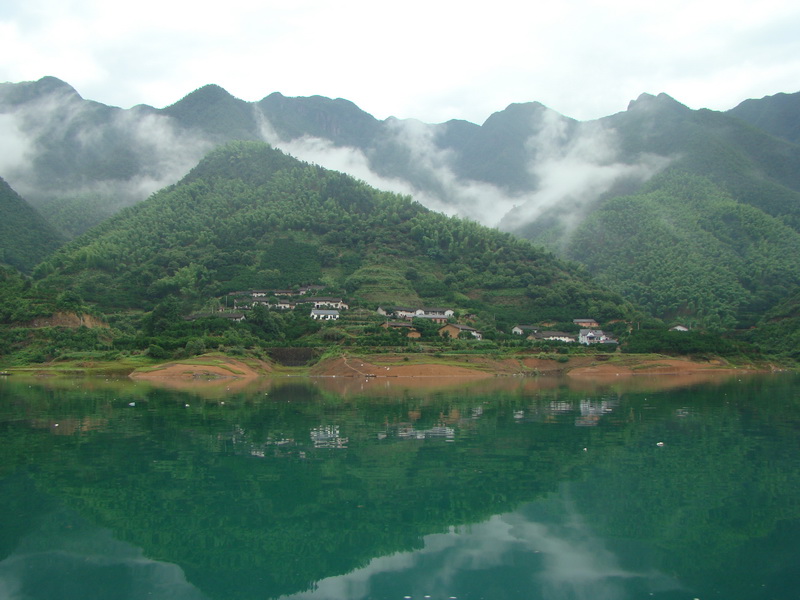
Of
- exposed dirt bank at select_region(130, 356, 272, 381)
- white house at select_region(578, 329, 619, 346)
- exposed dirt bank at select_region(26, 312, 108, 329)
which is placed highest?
exposed dirt bank at select_region(26, 312, 108, 329)

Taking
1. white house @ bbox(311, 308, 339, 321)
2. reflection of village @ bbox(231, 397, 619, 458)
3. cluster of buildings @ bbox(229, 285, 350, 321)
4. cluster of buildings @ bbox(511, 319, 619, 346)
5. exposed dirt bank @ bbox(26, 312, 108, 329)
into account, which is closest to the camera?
reflection of village @ bbox(231, 397, 619, 458)

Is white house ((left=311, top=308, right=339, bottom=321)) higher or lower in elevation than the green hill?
lower

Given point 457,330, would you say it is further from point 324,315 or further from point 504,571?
point 504,571

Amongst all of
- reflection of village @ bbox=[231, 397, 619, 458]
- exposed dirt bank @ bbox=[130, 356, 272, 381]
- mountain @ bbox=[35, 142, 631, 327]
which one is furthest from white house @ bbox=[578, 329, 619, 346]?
reflection of village @ bbox=[231, 397, 619, 458]

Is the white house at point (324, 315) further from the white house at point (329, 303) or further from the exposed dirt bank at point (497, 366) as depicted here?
the exposed dirt bank at point (497, 366)

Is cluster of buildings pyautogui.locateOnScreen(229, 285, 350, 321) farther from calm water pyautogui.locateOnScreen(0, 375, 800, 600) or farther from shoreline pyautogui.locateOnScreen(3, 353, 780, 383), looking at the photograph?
calm water pyautogui.locateOnScreen(0, 375, 800, 600)

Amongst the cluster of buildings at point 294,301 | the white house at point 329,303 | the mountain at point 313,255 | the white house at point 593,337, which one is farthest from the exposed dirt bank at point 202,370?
the white house at point 593,337

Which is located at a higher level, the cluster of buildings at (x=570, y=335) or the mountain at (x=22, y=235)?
the mountain at (x=22, y=235)

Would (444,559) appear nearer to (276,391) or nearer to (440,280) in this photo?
(276,391)
